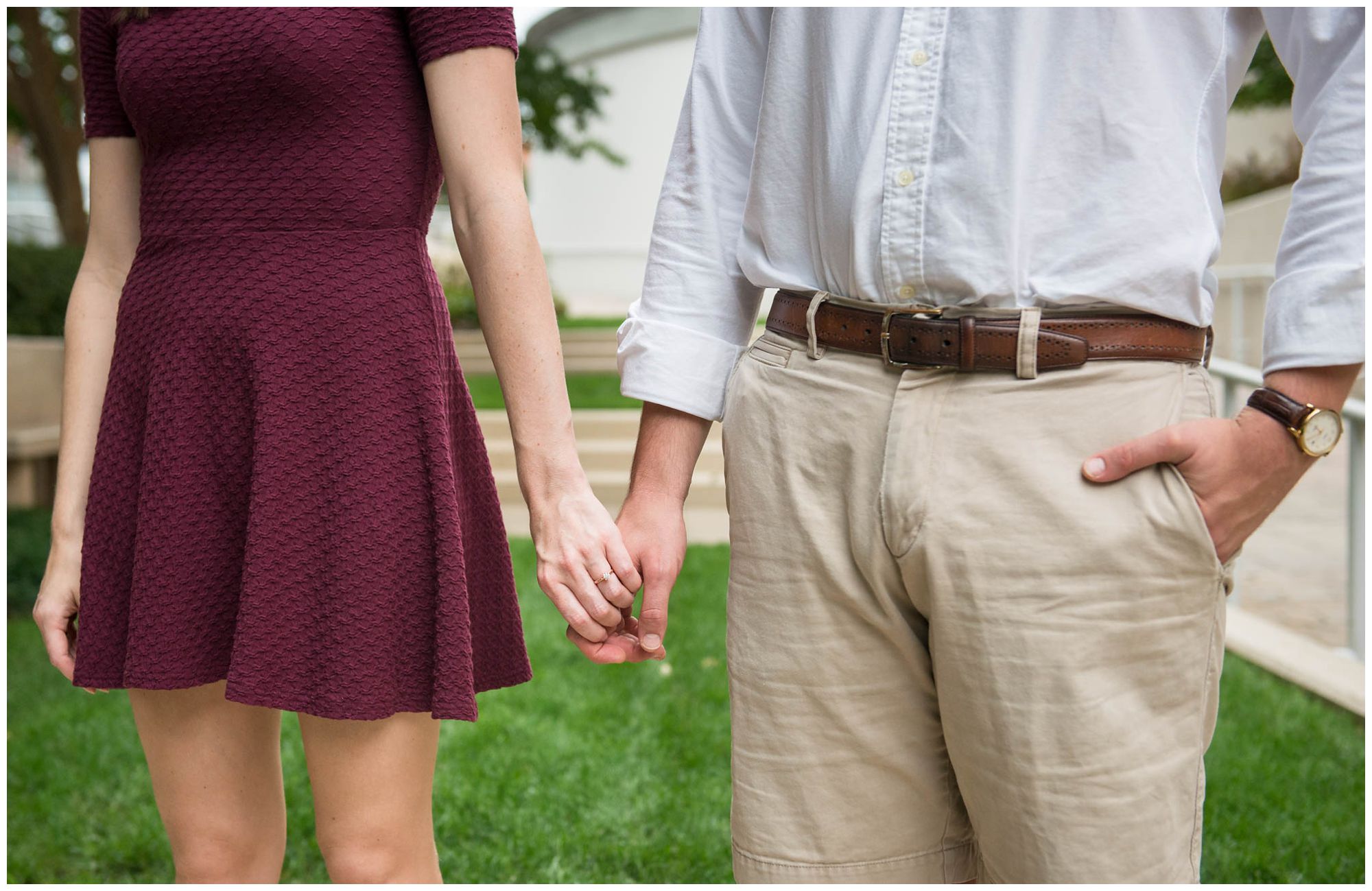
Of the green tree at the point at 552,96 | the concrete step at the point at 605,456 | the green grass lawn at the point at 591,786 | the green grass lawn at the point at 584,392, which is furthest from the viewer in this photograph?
the green tree at the point at 552,96

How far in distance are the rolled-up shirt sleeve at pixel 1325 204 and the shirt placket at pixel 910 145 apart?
0.33 metres

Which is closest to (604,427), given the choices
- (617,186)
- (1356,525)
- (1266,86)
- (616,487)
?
(616,487)

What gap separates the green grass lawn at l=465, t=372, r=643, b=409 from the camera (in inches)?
366

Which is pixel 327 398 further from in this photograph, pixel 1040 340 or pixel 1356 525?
pixel 1356 525

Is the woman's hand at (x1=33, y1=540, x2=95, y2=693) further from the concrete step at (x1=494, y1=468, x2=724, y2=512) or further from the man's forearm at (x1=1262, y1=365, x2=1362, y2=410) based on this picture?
the concrete step at (x1=494, y1=468, x2=724, y2=512)

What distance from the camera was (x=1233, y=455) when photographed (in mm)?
1171

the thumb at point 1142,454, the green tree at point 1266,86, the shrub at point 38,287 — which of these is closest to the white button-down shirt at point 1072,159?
the thumb at point 1142,454

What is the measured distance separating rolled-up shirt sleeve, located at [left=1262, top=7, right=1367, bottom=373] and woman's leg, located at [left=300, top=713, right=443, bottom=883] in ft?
3.75

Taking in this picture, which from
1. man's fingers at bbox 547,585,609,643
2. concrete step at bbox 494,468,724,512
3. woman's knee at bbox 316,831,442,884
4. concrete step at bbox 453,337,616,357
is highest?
man's fingers at bbox 547,585,609,643

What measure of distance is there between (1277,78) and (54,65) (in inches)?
477

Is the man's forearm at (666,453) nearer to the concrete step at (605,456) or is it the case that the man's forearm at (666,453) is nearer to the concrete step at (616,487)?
the concrete step at (616,487)

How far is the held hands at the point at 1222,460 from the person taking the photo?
1.17 m

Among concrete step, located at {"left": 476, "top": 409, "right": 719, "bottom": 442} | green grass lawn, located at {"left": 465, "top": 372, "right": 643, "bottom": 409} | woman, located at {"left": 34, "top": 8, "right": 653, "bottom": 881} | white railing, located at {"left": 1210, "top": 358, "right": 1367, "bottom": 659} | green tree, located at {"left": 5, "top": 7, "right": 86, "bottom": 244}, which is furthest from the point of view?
green grass lawn, located at {"left": 465, "top": 372, "right": 643, "bottom": 409}

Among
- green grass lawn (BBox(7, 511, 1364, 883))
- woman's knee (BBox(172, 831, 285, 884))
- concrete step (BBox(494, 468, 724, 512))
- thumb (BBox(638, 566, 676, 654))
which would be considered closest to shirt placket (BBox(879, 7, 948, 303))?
thumb (BBox(638, 566, 676, 654))
